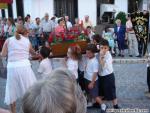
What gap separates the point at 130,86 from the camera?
8.49m

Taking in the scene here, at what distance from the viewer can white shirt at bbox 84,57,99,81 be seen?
6130 millimetres

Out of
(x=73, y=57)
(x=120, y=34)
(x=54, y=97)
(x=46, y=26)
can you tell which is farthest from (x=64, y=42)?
(x=46, y=26)

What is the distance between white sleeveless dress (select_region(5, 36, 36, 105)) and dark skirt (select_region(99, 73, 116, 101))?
124 centimetres

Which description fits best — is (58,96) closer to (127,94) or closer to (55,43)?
(55,43)

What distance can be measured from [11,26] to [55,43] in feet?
28.1

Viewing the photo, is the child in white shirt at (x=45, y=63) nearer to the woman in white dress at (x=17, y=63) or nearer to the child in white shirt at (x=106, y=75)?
the woman in white dress at (x=17, y=63)

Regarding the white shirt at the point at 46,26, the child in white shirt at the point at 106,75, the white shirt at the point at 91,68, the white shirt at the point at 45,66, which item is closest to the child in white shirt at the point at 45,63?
the white shirt at the point at 45,66

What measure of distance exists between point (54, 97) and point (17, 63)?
4.35 metres

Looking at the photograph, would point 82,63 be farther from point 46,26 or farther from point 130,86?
point 46,26

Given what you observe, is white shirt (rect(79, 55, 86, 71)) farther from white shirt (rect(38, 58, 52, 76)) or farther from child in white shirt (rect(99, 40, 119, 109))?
white shirt (rect(38, 58, 52, 76))

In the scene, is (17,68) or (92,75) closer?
(17,68)

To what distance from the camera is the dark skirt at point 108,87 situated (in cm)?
624

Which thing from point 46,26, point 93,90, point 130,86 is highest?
point 46,26

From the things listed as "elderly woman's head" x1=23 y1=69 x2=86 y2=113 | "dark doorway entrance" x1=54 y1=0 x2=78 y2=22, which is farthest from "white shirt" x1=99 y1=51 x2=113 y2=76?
"dark doorway entrance" x1=54 y1=0 x2=78 y2=22
